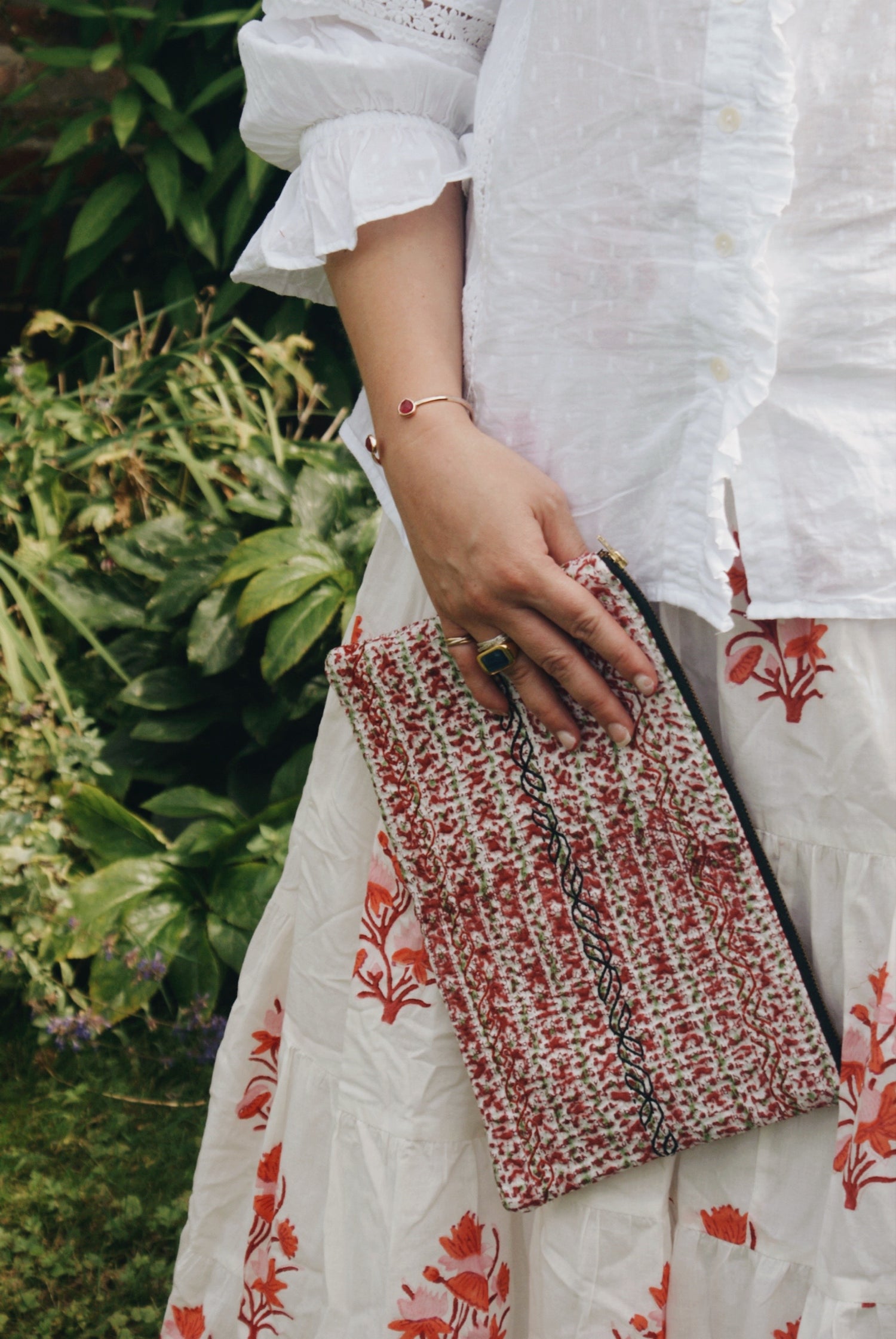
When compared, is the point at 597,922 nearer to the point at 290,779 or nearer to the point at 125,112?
the point at 290,779

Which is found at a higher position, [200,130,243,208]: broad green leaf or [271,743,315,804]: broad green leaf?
[200,130,243,208]: broad green leaf

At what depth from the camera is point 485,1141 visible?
0.78 metres

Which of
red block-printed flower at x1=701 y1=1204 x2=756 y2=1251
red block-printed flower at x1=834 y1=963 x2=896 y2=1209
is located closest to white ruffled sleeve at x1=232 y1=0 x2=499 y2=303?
red block-printed flower at x1=834 y1=963 x2=896 y2=1209

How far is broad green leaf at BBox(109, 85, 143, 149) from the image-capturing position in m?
2.32

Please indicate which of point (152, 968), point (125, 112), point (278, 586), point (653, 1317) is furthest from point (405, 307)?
point (125, 112)

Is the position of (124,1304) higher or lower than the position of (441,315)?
lower

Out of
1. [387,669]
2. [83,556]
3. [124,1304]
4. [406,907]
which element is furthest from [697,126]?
[83,556]

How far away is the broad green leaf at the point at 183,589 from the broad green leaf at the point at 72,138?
1074 millimetres

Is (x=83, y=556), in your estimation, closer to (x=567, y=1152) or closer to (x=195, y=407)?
(x=195, y=407)

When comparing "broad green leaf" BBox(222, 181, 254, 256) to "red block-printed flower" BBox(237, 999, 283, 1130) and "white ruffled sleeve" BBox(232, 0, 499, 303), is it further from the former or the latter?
"red block-printed flower" BBox(237, 999, 283, 1130)

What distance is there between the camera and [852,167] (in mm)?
602

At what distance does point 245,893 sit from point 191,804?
208mm

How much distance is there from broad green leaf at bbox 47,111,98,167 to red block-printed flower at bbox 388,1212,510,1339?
2346 millimetres

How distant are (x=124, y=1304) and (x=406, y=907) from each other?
3.54 ft
